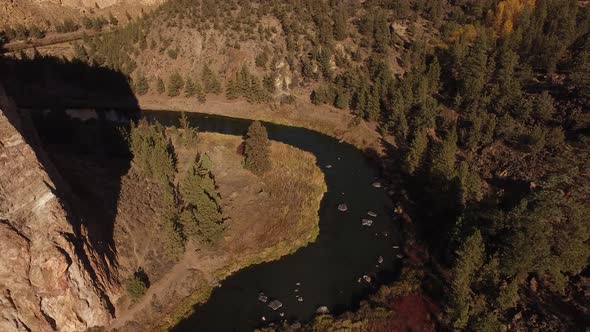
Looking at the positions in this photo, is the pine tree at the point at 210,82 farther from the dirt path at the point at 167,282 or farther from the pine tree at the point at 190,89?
the dirt path at the point at 167,282

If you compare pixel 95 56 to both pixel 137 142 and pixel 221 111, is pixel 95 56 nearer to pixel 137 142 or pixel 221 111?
pixel 221 111

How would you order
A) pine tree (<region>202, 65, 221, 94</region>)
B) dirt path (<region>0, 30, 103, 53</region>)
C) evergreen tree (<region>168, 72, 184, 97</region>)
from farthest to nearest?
dirt path (<region>0, 30, 103, 53</region>), pine tree (<region>202, 65, 221, 94</region>), evergreen tree (<region>168, 72, 184, 97</region>)

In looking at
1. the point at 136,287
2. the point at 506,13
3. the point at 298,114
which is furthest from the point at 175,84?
the point at 506,13

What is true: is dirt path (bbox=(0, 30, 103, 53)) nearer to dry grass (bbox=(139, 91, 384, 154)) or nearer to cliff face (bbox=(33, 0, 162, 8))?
cliff face (bbox=(33, 0, 162, 8))

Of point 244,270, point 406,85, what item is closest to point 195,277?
point 244,270

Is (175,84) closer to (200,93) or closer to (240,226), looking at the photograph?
(200,93)

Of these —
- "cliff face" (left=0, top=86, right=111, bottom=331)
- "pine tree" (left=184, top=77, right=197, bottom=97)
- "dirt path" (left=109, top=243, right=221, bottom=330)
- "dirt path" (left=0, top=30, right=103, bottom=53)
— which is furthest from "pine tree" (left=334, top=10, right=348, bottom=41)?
"cliff face" (left=0, top=86, right=111, bottom=331)
